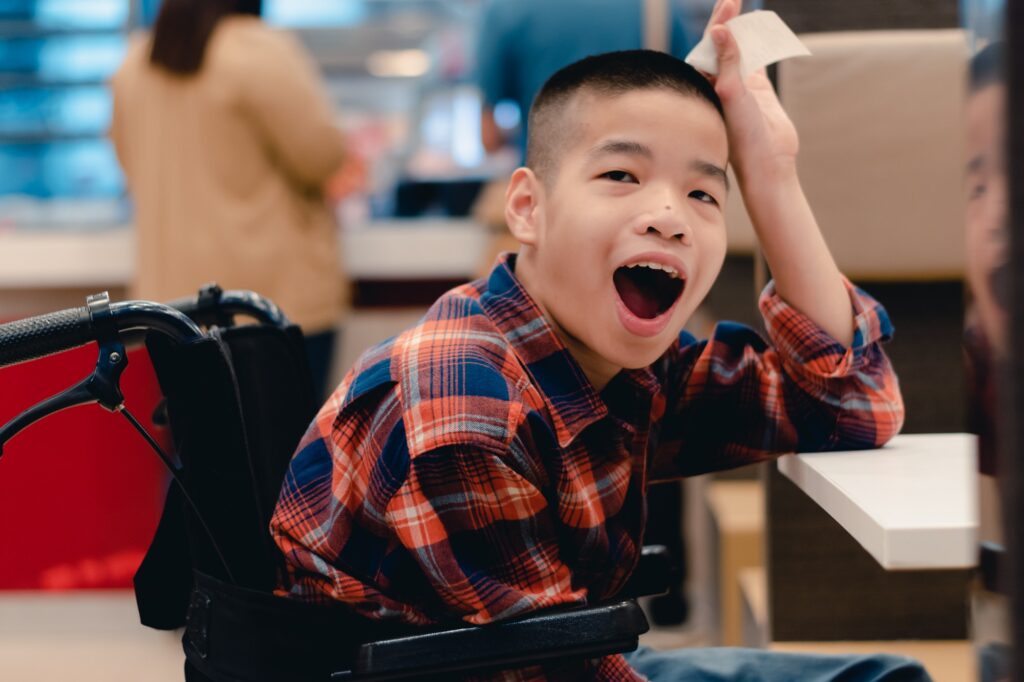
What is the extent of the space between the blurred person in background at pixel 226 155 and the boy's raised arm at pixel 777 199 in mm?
1503

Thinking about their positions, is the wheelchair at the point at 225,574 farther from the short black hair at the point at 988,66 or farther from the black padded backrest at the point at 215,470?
the short black hair at the point at 988,66

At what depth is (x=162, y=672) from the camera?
207 centimetres

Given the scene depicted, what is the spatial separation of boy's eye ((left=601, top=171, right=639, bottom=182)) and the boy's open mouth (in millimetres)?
85

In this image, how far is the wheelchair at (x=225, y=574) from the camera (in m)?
0.77

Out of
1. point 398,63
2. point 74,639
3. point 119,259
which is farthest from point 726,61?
point 398,63

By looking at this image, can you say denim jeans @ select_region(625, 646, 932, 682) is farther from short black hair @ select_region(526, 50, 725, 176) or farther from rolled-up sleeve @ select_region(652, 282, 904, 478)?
short black hair @ select_region(526, 50, 725, 176)

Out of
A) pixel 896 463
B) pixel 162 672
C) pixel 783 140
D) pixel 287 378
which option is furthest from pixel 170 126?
pixel 896 463

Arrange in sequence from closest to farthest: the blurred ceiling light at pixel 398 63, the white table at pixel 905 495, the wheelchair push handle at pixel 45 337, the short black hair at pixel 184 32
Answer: the white table at pixel 905 495 → the wheelchair push handle at pixel 45 337 → the short black hair at pixel 184 32 → the blurred ceiling light at pixel 398 63

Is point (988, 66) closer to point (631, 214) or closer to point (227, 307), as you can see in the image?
point (631, 214)

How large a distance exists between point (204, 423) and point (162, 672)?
1.40m

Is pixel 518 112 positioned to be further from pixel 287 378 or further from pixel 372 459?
pixel 372 459

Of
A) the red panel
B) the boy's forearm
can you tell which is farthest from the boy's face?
the red panel

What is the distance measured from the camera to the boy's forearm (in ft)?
3.54

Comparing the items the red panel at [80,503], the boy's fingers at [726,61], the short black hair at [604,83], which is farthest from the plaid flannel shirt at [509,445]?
the red panel at [80,503]
